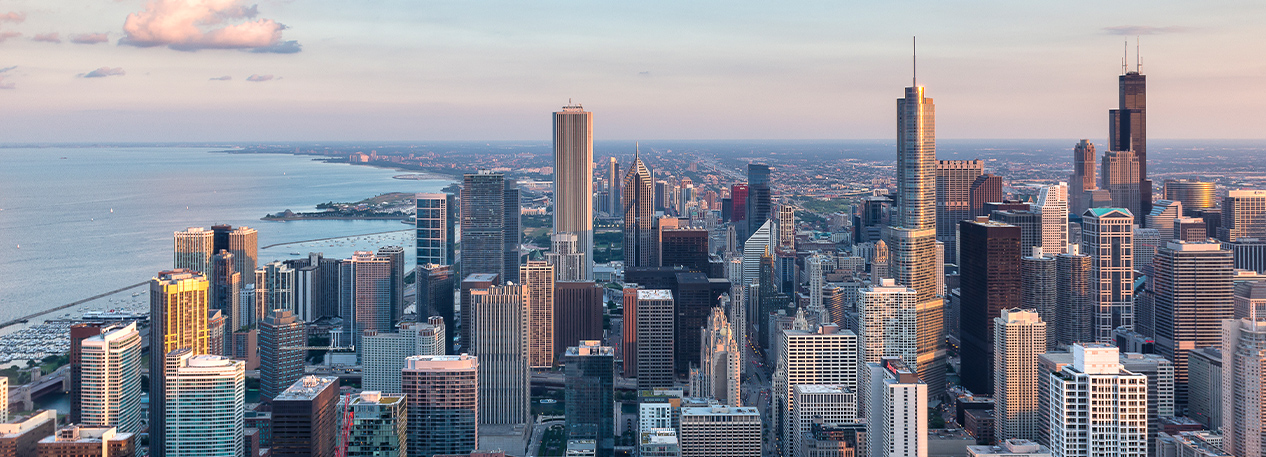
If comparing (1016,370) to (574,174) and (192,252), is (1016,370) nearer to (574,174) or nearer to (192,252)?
(192,252)

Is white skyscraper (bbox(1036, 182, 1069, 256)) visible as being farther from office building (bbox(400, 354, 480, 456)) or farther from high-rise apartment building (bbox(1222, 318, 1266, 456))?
office building (bbox(400, 354, 480, 456))

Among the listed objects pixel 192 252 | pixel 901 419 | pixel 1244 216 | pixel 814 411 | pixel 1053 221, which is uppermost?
pixel 1244 216

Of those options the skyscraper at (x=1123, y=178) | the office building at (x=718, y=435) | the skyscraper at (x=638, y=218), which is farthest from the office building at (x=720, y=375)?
the skyscraper at (x=1123, y=178)

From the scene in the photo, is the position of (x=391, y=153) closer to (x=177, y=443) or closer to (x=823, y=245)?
(x=823, y=245)

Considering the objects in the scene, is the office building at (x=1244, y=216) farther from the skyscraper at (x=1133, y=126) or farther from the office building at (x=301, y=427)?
the office building at (x=301, y=427)

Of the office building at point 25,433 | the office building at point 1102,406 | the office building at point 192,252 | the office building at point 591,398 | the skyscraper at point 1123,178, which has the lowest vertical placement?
the office building at point 591,398

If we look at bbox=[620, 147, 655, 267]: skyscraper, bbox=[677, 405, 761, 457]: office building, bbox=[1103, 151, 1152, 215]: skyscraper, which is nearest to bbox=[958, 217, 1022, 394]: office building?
bbox=[677, 405, 761, 457]: office building

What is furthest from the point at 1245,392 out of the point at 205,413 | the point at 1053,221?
the point at 205,413
